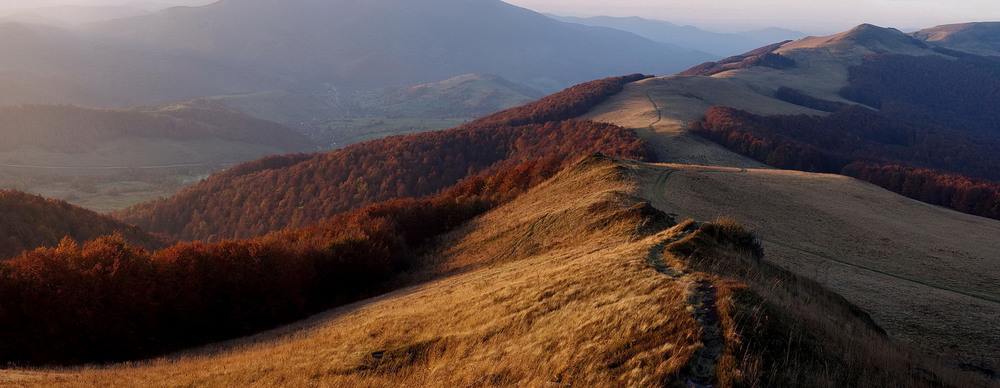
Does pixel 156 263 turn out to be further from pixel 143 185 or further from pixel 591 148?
pixel 143 185

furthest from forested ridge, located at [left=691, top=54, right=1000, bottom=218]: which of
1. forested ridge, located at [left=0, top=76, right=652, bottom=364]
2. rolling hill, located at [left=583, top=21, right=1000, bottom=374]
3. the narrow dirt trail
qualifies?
the narrow dirt trail

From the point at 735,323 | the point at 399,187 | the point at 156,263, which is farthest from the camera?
the point at 399,187

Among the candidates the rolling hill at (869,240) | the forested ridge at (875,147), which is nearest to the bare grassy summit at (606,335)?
the rolling hill at (869,240)

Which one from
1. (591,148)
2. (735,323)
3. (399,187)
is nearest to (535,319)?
(735,323)

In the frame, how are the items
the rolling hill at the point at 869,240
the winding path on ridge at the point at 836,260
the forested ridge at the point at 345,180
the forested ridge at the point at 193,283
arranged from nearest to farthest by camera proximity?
the rolling hill at the point at 869,240 → the winding path on ridge at the point at 836,260 → the forested ridge at the point at 193,283 → the forested ridge at the point at 345,180

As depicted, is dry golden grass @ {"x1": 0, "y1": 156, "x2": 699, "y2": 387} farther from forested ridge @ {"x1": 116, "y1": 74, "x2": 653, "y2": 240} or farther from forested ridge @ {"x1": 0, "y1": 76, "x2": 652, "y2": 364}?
forested ridge @ {"x1": 116, "y1": 74, "x2": 653, "y2": 240}

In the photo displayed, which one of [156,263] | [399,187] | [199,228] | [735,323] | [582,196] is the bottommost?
[199,228]

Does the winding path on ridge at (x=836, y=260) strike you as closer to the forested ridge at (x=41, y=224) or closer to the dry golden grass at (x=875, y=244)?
the dry golden grass at (x=875, y=244)
